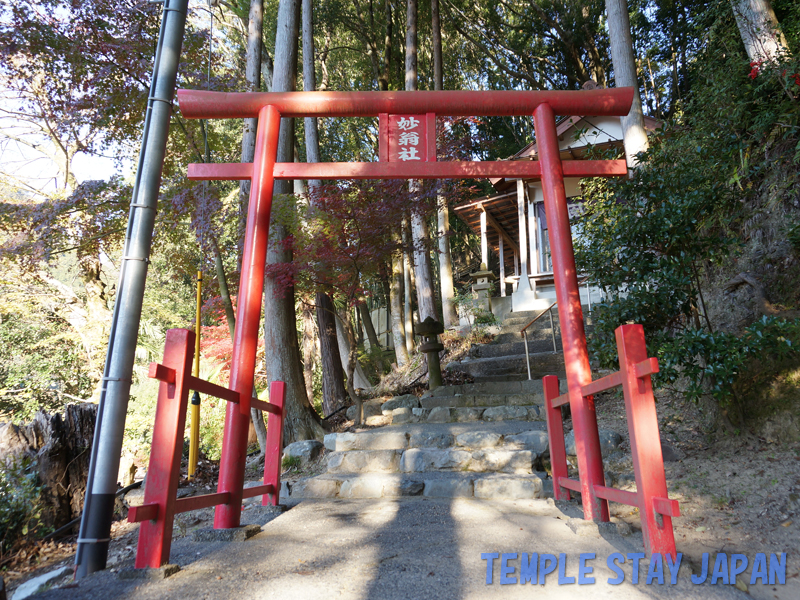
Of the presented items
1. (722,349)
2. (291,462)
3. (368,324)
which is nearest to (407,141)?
(722,349)

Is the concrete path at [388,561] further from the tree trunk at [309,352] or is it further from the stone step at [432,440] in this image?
the tree trunk at [309,352]

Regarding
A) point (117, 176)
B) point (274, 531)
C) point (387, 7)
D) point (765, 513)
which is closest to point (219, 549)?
point (274, 531)

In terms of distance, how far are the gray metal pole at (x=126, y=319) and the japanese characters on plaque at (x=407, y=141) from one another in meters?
1.79

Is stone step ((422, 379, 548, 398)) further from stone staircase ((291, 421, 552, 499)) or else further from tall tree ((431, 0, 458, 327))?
tall tree ((431, 0, 458, 327))

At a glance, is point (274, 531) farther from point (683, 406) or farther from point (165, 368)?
point (683, 406)

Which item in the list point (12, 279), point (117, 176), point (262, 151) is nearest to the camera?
point (262, 151)

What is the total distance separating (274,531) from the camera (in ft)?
11.0

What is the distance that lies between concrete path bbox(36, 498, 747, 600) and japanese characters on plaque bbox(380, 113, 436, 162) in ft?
9.74

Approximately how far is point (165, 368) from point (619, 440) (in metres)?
4.23

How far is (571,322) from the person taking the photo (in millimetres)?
3861

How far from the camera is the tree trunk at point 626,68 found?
7012mm

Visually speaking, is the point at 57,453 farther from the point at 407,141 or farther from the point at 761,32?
the point at 761,32

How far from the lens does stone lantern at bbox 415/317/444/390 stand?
7.82 m

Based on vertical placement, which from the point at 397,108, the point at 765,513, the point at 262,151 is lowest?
the point at 765,513
